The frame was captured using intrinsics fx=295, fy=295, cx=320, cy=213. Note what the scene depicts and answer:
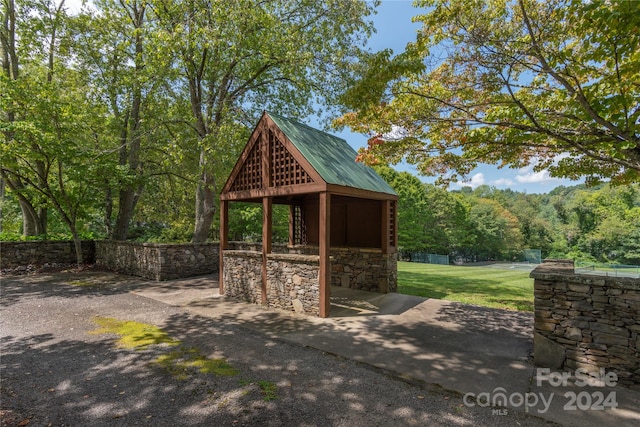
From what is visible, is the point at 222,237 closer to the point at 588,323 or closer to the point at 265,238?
the point at 265,238

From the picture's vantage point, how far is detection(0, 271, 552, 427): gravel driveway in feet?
10.1

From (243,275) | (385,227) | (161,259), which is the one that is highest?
(385,227)

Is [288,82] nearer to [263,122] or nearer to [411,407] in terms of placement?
[263,122]

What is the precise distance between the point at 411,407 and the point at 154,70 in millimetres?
12967

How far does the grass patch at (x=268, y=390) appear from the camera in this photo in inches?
136

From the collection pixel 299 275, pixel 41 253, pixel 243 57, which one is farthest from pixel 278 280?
pixel 41 253

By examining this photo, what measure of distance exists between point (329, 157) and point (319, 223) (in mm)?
1994

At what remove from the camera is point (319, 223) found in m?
8.90

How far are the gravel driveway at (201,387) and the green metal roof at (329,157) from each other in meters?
3.90

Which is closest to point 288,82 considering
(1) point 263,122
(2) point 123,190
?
(1) point 263,122

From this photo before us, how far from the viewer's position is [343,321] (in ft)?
20.9

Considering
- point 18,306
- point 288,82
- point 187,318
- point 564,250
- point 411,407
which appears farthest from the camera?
point 564,250

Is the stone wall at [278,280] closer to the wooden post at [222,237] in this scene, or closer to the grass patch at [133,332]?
the wooden post at [222,237]

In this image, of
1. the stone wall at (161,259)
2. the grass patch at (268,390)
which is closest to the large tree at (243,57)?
the stone wall at (161,259)
